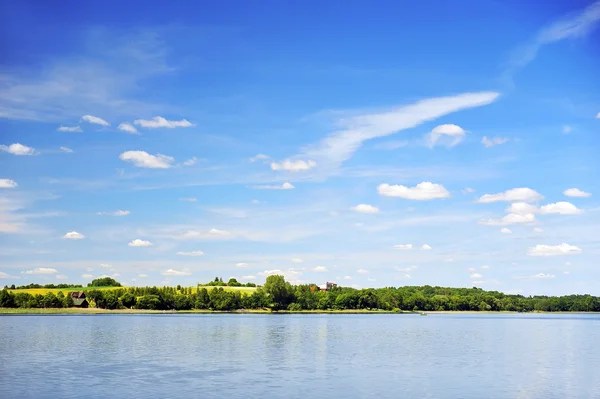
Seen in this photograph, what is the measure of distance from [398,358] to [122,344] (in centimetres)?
3756

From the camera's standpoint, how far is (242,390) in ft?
148

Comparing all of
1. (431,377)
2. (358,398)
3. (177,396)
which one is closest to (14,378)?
(177,396)

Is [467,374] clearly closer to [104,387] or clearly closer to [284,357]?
[284,357]

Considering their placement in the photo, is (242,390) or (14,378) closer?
(242,390)

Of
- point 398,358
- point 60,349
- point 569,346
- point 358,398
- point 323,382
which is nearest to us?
point 358,398

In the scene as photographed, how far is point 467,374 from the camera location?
5569cm

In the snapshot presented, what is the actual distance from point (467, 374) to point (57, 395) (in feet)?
109

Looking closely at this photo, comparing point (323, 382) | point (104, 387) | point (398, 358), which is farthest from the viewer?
point (398, 358)

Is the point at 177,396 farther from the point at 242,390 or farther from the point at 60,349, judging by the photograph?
the point at 60,349

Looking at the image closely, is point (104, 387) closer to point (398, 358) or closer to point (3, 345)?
point (398, 358)

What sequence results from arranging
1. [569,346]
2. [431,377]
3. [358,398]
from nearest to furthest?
[358,398], [431,377], [569,346]

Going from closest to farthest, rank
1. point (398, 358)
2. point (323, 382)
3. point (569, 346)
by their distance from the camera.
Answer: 1. point (323, 382)
2. point (398, 358)
3. point (569, 346)

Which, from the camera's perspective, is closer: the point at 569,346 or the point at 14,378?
the point at 14,378

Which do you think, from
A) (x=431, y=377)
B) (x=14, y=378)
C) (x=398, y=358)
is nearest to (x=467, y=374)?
(x=431, y=377)
